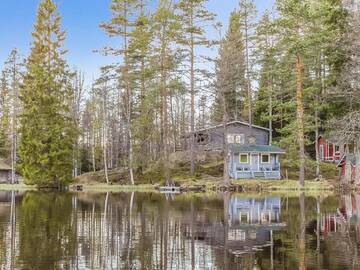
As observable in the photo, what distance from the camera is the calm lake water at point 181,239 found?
11.8 metres

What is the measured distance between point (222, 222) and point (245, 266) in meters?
8.60

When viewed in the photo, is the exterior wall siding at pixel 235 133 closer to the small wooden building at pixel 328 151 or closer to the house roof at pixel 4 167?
the small wooden building at pixel 328 151

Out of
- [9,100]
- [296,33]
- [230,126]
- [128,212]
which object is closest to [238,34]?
[230,126]

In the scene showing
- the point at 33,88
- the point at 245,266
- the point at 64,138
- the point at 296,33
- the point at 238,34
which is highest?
the point at 238,34

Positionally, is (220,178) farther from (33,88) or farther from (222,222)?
(222,222)

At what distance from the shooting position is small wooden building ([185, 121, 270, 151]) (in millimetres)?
57969

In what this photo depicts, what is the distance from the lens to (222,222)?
19922 millimetres

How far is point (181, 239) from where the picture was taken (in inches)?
606

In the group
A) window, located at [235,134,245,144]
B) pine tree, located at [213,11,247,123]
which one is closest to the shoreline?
pine tree, located at [213,11,247,123]

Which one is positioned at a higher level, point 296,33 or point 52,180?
point 296,33

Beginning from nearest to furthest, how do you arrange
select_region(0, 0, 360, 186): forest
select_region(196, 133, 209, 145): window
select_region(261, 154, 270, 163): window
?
select_region(0, 0, 360, 186): forest, select_region(261, 154, 270, 163): window, select_region(196, 133, 209, 145): window

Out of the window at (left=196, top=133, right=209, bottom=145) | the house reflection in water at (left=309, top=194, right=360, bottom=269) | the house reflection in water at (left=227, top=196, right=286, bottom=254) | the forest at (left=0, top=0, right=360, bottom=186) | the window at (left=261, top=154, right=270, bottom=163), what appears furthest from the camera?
the window at (left=196, top=133, right=209, bottom=145)

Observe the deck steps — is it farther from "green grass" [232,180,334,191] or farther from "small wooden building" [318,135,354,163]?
"small wooden building" [318,135,354,163]

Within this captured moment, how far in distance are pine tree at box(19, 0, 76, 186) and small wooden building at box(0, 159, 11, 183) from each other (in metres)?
13.1
